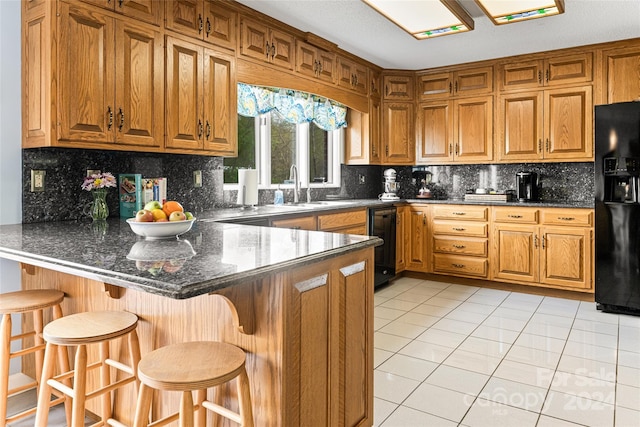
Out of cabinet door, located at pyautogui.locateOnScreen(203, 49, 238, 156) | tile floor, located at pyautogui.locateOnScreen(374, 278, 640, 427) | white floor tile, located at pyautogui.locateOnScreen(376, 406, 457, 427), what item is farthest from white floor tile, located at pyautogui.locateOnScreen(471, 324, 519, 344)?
cabinet door, located at pyautogui.locateOnScreen(203, 49, 238, 156)

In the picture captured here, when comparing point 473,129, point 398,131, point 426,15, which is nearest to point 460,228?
point 473,129

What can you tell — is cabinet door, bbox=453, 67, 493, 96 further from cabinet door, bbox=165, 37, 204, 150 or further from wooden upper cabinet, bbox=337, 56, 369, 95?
cabinet door, bbox=165, 37, 204, 150

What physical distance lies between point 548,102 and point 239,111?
3.13 metres

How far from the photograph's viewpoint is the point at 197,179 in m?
3.47

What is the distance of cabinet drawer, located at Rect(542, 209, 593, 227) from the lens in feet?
13.8

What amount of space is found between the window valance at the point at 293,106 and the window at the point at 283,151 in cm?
21

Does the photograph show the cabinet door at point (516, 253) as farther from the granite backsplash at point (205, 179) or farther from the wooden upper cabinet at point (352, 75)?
the wooden upper cabinet at point (352, 75)

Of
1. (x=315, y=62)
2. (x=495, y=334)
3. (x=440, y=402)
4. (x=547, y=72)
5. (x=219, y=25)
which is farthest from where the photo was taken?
(x=547, y=72)

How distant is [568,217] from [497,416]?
8.93ft

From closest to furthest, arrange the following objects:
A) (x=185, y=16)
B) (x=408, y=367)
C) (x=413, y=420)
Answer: (x=413, y=420) < (x=408, y=367) < (x=185, y=16)

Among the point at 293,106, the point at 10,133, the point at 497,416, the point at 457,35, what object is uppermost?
the point at 457,35

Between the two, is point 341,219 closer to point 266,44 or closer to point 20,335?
point 266,44

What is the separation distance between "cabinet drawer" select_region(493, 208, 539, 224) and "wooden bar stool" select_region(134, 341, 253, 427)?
12.4 ft

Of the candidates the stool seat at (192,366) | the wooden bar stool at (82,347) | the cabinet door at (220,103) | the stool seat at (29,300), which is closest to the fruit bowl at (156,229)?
the wooden bar stool at (82,347)
